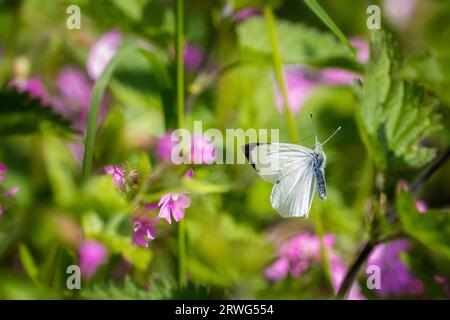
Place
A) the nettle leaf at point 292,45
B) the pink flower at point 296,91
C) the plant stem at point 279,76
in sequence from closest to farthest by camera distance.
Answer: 1. the plant stem at point 279,76
2. the nettle leaf at point 292,45
3. the pink flower at point 296,91

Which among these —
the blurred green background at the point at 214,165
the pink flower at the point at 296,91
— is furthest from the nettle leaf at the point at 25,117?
the pink flower at the point at 296,91

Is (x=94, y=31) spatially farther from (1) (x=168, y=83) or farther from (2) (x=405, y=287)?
(2) (x=405, y=287)

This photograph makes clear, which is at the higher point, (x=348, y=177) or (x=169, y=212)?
(x=348, y=177)

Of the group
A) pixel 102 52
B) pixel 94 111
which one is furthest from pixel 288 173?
pixel 102 52

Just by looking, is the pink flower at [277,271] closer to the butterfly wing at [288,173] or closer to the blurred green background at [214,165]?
the blurred green background at [214,165]

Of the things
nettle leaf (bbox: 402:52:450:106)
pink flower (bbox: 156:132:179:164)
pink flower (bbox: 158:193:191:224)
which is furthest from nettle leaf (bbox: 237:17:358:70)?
pink flower (bbox: 158:193:191:224)

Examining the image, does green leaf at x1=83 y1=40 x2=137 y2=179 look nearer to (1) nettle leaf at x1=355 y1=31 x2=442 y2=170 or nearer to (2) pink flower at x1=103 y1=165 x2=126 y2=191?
(2) pink flower at x1=103 y1=165 x2=126 y2=191

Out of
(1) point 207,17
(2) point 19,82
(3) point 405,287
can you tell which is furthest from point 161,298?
(1) point 207,17
